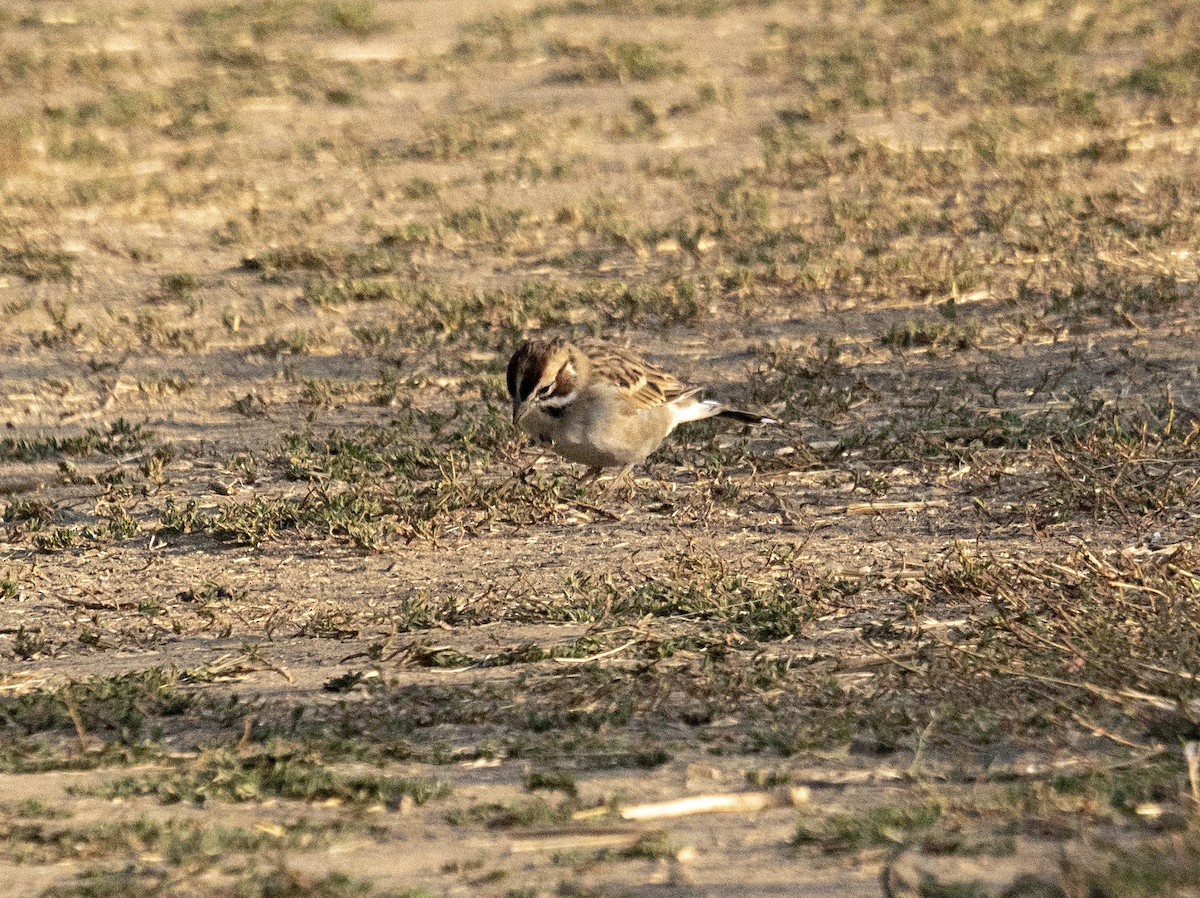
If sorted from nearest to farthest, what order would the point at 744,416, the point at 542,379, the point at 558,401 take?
the point at 542,379, the point at 558,401, the point at 744,416

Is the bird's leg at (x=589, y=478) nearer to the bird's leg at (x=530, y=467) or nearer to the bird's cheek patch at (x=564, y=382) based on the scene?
the bird's leg at (x=530, y=467)

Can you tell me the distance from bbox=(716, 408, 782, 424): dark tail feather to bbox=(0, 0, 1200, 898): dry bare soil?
166mm

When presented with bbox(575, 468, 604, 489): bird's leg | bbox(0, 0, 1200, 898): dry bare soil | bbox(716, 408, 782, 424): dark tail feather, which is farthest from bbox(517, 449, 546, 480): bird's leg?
bbox(716, 408, 782, 424): dark tail feather

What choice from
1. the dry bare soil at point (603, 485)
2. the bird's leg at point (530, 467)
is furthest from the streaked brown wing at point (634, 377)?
the bird's leg at point (530, 467)

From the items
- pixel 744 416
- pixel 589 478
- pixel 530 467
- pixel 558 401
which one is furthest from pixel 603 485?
pixel 744 416

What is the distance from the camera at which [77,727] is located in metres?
6.01

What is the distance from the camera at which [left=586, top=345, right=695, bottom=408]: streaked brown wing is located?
8.59 m

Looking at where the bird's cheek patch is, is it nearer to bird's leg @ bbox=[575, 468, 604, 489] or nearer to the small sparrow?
the small sparrow

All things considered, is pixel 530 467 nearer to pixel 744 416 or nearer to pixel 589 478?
pixel 589 478

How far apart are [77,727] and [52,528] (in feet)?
8.75

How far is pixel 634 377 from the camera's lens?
8680 mm

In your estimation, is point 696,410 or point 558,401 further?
point 696,410

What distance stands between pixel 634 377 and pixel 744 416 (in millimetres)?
845

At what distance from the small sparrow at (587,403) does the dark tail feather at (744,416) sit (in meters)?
0.52
